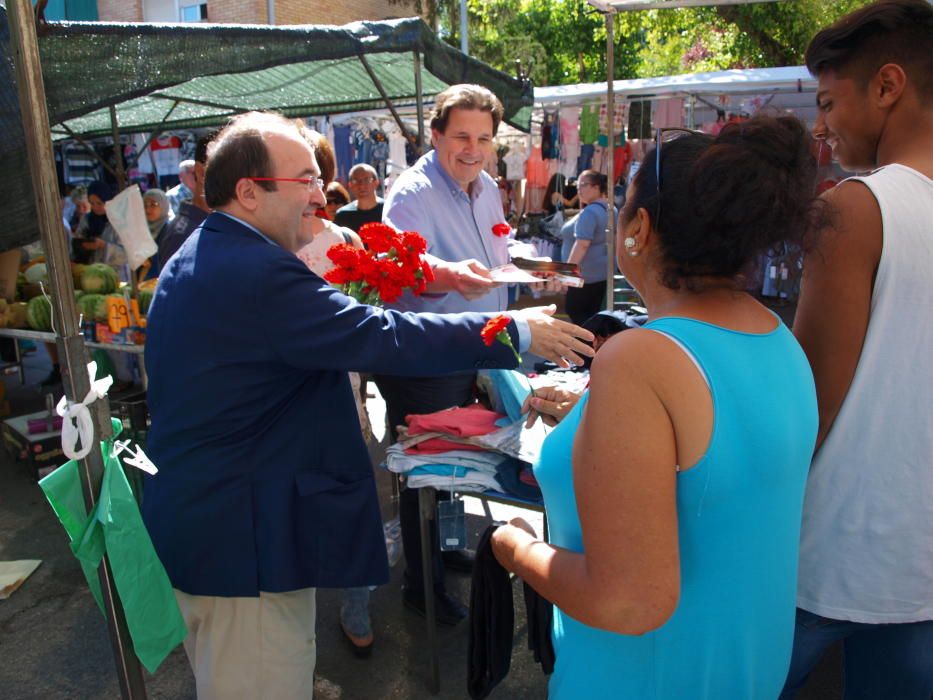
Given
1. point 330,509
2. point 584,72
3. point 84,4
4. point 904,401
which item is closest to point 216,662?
point 330,509

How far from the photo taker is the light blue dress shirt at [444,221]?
278cm

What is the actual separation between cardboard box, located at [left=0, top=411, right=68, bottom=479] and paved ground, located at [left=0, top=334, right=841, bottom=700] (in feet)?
4.23

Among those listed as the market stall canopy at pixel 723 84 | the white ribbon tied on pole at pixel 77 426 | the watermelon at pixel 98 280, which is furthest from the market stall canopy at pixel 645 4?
the market stall canopy at pixel 723 84

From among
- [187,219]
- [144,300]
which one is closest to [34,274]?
[144,300]

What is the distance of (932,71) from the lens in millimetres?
1330

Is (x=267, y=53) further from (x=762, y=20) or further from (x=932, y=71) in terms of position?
(x=762, y=20)

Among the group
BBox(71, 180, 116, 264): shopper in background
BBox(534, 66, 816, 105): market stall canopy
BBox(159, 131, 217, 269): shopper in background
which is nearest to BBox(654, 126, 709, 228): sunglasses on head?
BBox(159, 131, 217, 269): shopper in background

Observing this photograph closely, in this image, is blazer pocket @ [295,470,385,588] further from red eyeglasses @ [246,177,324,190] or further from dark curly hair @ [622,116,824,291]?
dark curly hair @ [622,116,824,291]

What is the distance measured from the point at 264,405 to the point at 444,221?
4.58ft

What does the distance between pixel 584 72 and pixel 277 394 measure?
28822 millimetres

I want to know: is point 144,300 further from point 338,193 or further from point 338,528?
point 338,528

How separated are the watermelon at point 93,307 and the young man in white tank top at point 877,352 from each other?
172 inches

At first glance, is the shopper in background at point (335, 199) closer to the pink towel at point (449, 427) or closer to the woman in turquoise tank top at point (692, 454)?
the pink towel at point (449, 427)

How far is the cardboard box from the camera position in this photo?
4.70 metres
